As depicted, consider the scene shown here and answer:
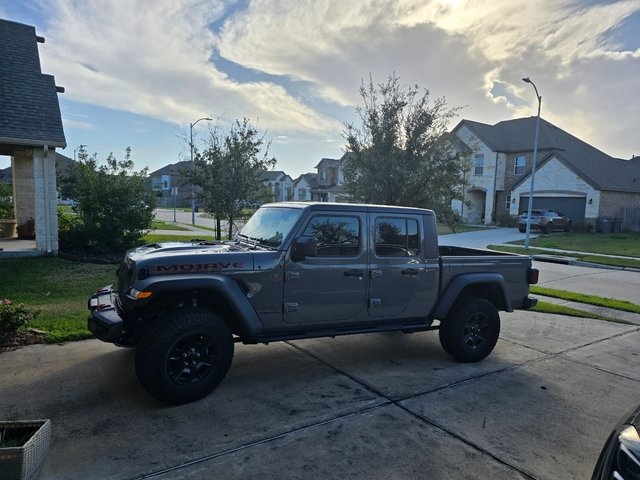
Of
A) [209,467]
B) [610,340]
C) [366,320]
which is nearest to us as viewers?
[209,467]

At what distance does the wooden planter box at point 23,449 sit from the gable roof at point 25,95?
33.5 feet

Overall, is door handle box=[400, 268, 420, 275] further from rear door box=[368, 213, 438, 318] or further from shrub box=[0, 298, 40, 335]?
shrub box=[0, 298, 40, 335]

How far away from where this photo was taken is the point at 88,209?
1167 cm

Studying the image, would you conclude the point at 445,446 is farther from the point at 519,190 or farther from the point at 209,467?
the point at 519,190

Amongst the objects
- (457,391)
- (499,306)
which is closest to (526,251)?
(499,306)

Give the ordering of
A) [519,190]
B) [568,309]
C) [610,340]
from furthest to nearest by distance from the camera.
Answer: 1. [519,190]
2. [568,309]
3. [610,340]

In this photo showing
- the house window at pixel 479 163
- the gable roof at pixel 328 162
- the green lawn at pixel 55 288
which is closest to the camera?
the green lawn at pixel 55 288

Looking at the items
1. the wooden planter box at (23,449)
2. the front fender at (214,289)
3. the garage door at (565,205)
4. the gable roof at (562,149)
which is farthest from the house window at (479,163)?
the wooden planter box at (23,449)

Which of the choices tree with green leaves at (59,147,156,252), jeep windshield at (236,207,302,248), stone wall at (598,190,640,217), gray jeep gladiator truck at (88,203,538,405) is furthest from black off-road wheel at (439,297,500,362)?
stone wall at (598,190,640,217)

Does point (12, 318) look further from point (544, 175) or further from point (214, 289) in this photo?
point (544, 175)

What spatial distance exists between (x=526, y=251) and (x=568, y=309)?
11761mm

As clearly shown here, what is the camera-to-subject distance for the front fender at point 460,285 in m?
5.18

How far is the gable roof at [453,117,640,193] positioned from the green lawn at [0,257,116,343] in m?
28.2

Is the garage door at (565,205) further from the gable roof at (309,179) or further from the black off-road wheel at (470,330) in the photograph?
the gable roof at (309,179)
